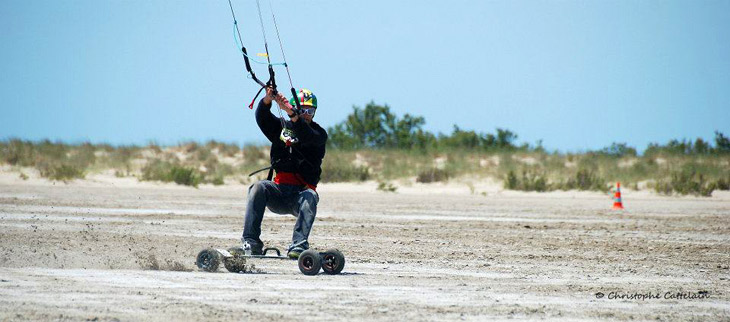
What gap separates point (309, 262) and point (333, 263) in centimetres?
28

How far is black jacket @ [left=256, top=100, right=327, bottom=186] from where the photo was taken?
420 inches

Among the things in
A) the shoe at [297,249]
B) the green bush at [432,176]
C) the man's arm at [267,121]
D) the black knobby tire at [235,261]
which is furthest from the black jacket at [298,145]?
the green bush at [432,176]

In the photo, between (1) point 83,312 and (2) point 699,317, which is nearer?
(1) point 83,312

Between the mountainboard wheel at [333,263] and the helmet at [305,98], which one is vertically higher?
the helmet at [305,98]

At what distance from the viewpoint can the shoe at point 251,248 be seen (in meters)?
10.9

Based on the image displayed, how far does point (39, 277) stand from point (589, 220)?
47.3 ft

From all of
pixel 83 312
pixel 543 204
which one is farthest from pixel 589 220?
pixel 83 312

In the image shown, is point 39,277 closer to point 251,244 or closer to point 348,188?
point 251,244

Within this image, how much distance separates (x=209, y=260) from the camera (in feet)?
35.0

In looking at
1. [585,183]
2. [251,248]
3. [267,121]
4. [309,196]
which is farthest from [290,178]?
[585,183]

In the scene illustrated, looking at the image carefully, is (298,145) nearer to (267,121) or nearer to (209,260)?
(267,121)

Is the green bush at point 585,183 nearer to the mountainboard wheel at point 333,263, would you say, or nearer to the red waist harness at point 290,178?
the red waist harness at point 290,178

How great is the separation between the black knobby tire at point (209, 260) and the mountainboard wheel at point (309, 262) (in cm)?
81

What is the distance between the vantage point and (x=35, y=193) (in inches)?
1037
